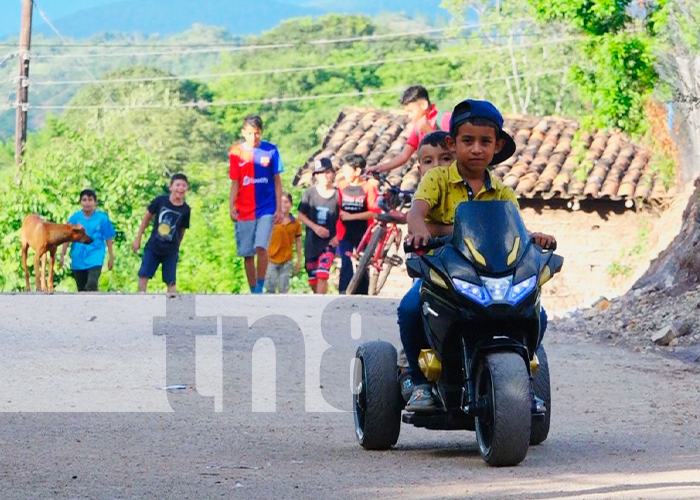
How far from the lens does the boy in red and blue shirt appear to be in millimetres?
15328

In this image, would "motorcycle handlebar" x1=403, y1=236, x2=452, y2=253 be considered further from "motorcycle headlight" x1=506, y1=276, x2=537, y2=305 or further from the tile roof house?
the tile roof house

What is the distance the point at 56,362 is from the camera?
32.2ft

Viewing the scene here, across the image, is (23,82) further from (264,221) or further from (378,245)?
(264,221)

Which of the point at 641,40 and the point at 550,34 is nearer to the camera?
the point at 641,40

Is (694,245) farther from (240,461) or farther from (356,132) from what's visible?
(356,132)

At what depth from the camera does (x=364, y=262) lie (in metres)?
15.6

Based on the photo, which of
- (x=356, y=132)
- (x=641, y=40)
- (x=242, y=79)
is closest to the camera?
(x=641, y=40)

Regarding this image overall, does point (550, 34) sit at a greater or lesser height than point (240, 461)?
greater

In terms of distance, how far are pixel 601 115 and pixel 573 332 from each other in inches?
392

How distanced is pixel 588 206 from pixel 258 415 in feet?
68.0

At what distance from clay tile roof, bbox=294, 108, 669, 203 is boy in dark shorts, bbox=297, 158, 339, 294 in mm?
10550

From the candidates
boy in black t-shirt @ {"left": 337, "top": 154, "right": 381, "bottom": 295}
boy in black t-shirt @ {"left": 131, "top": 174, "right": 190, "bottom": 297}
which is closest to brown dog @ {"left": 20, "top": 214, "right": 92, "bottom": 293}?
boy in black t-shirt @ {"left": 131, "top": 174, "right": 190, "bottom": 297}

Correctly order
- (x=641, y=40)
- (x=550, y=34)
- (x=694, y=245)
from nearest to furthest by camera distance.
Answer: (x=694, y=245)
(x=641, y=40)
(x=550, y=34)

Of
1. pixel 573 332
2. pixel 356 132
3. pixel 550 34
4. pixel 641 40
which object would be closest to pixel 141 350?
pixel 573 332
